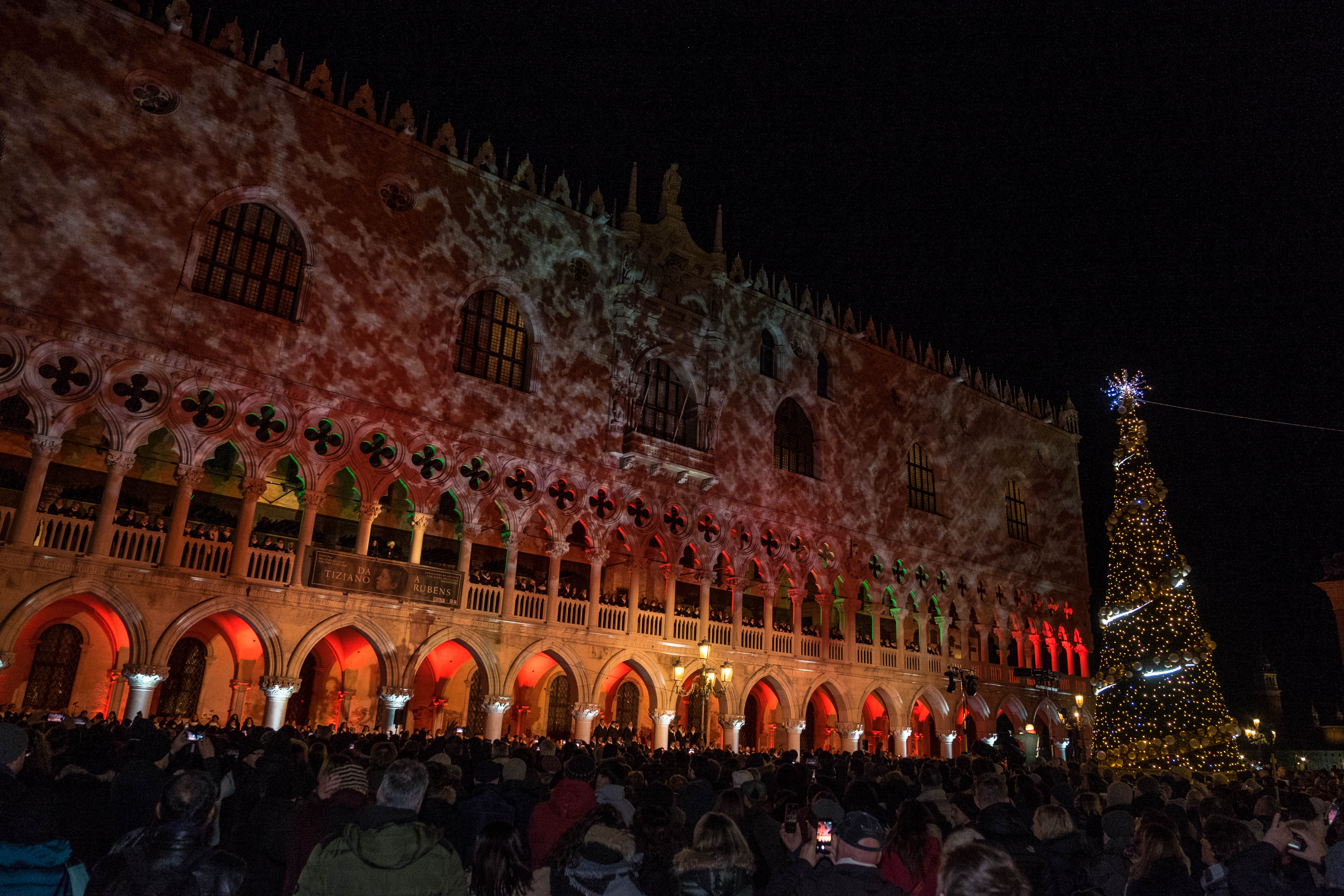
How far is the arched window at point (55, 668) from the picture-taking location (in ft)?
65.4

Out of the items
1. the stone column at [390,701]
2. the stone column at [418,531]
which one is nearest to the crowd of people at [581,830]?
the stone column at [390,701]

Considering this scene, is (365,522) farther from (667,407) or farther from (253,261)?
(667,407)

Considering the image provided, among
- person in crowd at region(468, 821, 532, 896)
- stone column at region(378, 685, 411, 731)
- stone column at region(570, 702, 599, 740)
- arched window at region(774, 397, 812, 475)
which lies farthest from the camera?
arched window at region(774, 397, 812, 475)

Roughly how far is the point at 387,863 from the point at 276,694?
58.5ft

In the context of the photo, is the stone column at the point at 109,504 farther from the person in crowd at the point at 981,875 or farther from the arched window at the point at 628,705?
the person in crowd at the point at 981,875

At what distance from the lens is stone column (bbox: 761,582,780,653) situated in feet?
95.0

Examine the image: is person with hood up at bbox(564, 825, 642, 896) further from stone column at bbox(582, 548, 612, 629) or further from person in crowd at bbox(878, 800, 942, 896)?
stone column at bbox(582, 548, 612, 629)

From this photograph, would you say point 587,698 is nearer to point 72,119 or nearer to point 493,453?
point 493,453

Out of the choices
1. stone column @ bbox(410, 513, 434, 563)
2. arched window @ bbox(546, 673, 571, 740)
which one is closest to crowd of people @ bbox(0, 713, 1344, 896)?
stone column @ bbox(410, 513, 434, 563)

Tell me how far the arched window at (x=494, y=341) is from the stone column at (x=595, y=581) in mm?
5158

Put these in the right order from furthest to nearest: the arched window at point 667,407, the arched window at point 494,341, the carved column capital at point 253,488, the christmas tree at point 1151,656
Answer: the arched window at point 667,407 < the arched window at point 494,341 < the christmas tree at point 1151,656 < the carved column capital at point 253,488

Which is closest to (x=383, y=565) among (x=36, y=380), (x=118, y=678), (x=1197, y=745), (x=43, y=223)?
(x=118, y=678)

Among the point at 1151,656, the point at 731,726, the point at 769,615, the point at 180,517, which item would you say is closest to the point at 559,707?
the point at 731,726

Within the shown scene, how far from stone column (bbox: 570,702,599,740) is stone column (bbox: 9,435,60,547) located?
1321 centimetres
